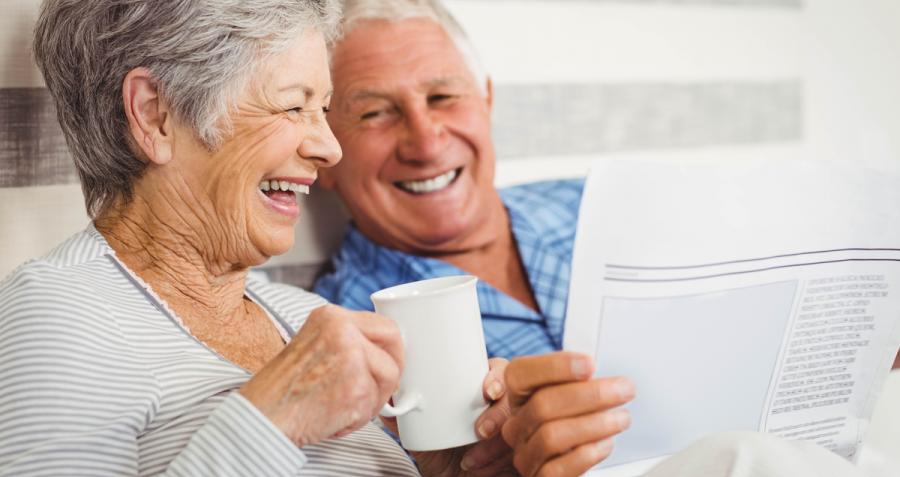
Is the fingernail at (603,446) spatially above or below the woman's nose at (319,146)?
below

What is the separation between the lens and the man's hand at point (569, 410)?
95cm

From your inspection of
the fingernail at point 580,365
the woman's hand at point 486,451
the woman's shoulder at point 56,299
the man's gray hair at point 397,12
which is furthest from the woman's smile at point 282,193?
the man's gray hair at point 397,12

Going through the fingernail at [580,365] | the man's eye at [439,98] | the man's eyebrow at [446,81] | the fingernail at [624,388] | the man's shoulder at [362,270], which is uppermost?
the man's eyebrow at [446,81]

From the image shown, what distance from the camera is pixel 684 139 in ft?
7.47

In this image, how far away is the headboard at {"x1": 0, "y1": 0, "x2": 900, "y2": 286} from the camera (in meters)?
2.00

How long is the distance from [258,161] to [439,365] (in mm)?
366

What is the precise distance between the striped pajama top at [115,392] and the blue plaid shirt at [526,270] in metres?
0.54

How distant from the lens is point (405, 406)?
93 centimetres

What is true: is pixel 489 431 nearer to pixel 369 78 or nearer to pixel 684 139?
pixel 369 78

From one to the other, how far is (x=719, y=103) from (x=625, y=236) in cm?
139

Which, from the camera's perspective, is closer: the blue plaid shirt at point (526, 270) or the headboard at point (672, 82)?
the blue plaid shirt at point (526, 270)

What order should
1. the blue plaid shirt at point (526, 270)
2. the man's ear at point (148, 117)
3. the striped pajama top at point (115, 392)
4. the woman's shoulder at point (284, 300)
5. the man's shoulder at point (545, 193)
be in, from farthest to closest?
the man's shoulder at point (545, 193) → the blue plaid shirt at point (526, 270) → the woman's shoulder at point (284, 300) → the man's ear at point (148, 117) → the striped pajama top at point (115, 392)

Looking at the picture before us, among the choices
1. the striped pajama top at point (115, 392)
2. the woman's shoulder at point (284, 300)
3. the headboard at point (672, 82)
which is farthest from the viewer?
the headboard at point (672, 82)

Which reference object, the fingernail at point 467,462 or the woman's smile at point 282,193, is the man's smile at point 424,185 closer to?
the woman's smile at point 282,193
